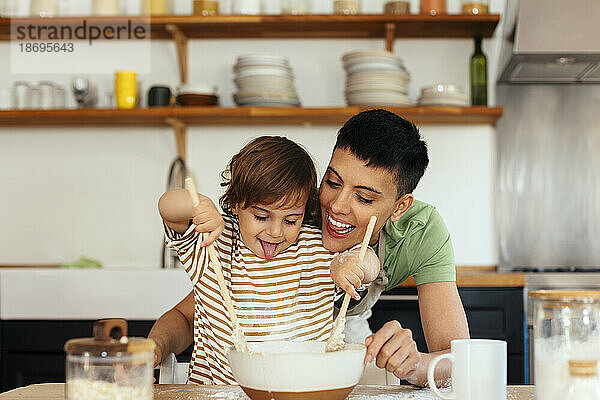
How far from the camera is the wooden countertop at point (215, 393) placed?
1.10 meters

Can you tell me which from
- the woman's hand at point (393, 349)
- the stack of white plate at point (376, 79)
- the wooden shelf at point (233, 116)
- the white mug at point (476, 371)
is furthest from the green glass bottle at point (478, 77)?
the white mug at point (476, 371)

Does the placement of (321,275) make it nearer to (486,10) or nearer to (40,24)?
(486,10)

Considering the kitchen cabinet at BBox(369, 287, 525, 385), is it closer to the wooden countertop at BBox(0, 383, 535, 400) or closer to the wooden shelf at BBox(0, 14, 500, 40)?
the wooden shelf at BBox(0, 14, 500, 40)

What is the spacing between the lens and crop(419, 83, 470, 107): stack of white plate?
9.16 feet

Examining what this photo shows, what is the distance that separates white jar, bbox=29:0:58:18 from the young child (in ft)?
6.12

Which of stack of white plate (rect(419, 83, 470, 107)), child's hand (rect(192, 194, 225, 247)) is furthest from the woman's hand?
stack of white plate (rect(419, 83, 470, 107))

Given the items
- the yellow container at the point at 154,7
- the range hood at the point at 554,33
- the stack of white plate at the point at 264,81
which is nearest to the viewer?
the range hood at the point at 554,33

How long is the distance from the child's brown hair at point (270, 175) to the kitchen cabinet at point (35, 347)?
117cm

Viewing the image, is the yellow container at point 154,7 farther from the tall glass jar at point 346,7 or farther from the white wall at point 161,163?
the tall glass jar at point 346,7

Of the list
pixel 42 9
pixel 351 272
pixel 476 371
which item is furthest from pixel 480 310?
pixel 42 9

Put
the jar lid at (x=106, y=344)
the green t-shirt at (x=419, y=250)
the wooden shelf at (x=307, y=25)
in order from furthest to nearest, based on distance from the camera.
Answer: the wooden shelf at (x=307, y=25) < the green t-shirt at (x=419, y=250) < the jar lid at (x=106, y=344)

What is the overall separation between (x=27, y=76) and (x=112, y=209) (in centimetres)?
70

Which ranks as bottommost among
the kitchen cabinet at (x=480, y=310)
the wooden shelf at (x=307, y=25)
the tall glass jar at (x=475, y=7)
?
the kitchen cabinet at (x=480, y=310)

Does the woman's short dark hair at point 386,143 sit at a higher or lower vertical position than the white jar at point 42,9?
lower
